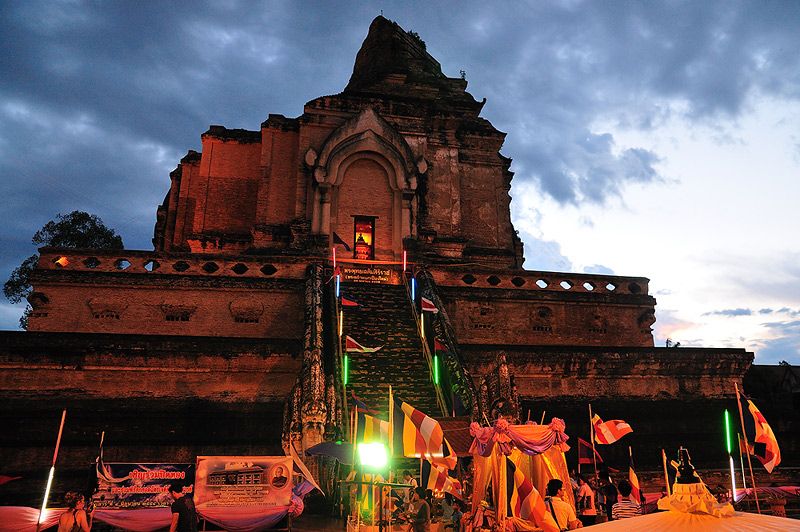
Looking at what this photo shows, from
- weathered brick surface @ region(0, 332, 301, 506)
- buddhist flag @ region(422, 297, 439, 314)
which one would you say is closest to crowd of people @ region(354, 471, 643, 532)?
weathered brick surface @ region(0, 332, 301, 506)

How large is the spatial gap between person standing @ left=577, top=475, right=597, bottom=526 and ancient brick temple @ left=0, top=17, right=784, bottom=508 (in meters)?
2.99

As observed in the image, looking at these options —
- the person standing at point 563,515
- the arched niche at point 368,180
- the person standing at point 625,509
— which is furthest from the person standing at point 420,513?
the arched niche at point 368,180

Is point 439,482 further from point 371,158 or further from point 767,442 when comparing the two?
point 371,158

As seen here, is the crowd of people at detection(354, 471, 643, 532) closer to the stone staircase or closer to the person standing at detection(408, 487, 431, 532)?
the person standing at detection(408, 487, 431, 532)

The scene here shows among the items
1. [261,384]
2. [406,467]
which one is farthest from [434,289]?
[406,467]

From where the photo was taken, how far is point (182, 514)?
9172 millimetres

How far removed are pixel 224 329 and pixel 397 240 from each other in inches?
302

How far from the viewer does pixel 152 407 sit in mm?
15828

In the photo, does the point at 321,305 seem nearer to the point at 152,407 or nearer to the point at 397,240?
the point at 152,407

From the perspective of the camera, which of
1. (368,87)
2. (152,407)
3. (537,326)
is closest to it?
(152,407)

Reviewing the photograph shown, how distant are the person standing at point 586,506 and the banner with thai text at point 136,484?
641 centimetres

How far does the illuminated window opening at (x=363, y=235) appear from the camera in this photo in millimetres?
23953

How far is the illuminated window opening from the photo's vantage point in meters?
24.0

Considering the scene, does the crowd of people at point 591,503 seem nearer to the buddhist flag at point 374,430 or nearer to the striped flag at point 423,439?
the striped flag at point 423,439
